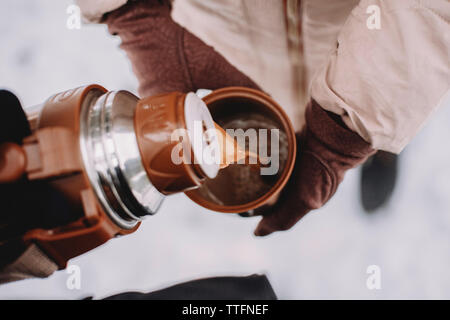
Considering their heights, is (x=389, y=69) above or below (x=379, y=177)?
above

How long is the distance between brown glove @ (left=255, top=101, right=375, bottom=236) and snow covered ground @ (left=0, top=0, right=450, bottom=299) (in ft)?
0.52

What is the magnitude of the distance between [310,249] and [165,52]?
0.50 m

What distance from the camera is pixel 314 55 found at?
623 millimetres

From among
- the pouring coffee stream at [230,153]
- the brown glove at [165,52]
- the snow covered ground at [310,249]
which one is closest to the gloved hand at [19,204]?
the pouring coffee stream at [230,153]

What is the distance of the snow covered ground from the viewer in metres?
0.76

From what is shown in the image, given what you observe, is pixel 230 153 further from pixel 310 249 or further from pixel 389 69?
pixel 310 249

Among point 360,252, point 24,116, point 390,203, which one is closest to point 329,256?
point 360,252

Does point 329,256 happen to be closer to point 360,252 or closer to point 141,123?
point 360,252

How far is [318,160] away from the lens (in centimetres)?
53

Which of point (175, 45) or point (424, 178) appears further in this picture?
point (424, 178)

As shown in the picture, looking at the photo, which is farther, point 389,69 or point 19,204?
point 389,69

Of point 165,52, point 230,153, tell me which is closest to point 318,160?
point 230,153

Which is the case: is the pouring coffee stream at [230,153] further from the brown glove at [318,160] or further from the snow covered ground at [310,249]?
the snow covered ground at [310,249]
